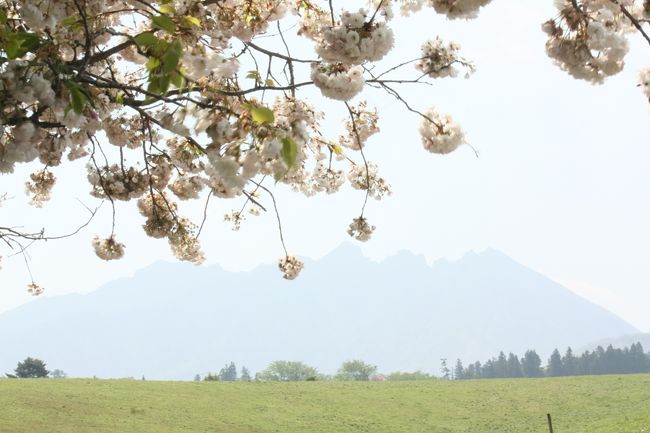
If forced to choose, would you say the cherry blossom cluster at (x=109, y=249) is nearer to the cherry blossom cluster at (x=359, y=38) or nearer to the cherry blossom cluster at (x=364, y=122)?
the cherry blossom cluster at (x=364, y=122)

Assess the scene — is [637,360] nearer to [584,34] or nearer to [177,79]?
[584,34]

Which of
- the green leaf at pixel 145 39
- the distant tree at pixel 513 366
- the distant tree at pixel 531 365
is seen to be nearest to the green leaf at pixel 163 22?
the green leaf at pixel 145 39

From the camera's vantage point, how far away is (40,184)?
5688mm

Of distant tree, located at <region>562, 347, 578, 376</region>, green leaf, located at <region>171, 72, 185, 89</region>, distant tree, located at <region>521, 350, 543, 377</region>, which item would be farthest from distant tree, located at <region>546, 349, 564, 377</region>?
green leaf, located at <region>171, 72, 185, 89</region>

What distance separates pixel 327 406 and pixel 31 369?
32884 millimetres

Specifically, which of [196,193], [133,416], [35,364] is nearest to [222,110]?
[196,193]

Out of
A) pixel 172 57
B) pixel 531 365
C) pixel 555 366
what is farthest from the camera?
pixel 531 365

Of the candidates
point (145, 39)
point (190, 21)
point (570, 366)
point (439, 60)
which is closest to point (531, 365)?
point (570, 366)

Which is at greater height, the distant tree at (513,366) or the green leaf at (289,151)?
the distant tree at (513,366)

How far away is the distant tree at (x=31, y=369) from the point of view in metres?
51.9

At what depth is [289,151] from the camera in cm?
238

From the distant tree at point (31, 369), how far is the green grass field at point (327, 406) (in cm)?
2509

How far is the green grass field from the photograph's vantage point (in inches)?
881

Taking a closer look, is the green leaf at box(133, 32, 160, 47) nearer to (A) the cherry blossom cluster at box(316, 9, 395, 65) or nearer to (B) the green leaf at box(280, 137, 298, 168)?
(B) the green leaf at box(280, 137, 298, 168)
